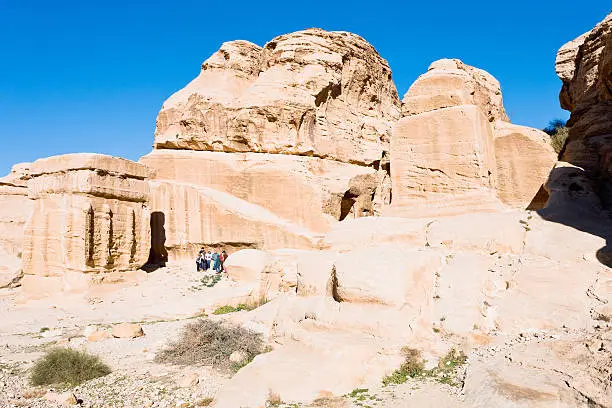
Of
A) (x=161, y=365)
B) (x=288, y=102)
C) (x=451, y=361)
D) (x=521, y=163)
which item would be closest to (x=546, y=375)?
(x=451, y=361)

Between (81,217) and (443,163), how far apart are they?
10.5 meters

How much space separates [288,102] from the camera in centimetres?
1758

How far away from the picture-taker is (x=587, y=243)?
8.03 metres

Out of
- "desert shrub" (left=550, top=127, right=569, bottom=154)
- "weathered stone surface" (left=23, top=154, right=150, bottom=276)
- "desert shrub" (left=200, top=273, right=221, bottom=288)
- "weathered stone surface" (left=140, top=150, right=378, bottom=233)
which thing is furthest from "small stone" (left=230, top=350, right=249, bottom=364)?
"desert shrub" (left=550, top=127, right=569, bottom=154)

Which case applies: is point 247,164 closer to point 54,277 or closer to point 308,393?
point 54,277

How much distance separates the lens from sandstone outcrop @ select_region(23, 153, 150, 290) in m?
13.5

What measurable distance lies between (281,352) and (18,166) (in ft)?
79.1

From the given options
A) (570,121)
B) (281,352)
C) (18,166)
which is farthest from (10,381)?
(18,166)

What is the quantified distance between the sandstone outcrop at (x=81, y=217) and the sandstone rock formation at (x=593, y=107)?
13.1 metres

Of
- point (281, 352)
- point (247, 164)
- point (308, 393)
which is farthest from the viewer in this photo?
point (247, 164)

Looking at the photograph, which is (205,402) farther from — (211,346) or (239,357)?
(211,346)

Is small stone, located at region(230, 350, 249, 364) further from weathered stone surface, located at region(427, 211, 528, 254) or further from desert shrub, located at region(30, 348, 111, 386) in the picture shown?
weathered stone surface, located at region(427, 211, 528, 254)

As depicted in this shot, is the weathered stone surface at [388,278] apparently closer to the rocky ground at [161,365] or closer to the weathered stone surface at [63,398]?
the rocky ground at [161,365]

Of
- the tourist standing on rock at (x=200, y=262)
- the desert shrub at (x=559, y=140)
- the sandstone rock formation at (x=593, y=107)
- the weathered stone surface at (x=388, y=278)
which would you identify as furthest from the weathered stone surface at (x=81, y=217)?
the desert shrub at (x=559, y=140)
